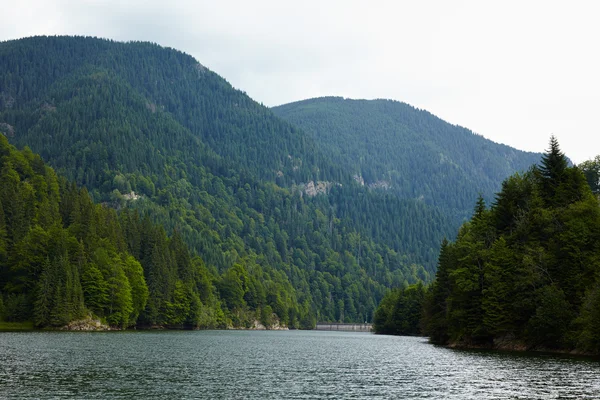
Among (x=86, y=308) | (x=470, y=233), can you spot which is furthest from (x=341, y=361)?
(x=86, y=308)

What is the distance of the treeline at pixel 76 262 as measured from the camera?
13600cm

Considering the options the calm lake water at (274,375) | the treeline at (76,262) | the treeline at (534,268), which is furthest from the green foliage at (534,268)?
the treeline at (76,262)

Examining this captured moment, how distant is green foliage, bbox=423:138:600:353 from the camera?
87.5 meters

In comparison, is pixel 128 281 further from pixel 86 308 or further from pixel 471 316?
pixel 471 316

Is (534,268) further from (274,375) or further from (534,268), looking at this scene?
(274,375)

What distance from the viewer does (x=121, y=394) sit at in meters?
48.7

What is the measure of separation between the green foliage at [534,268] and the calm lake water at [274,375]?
6366 millimetres

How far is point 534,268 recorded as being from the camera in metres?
94.5

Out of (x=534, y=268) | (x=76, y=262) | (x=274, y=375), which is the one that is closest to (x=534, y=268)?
(x=534, y=268)

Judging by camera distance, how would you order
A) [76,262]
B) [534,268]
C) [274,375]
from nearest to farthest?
[274,375] → [534,268] → [76,262]

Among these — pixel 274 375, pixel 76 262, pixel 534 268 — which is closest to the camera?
pixel 274 375

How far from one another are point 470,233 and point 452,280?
9847 millimetres

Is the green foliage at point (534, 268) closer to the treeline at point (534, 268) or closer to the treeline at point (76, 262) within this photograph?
the treeline at point (534, 268)

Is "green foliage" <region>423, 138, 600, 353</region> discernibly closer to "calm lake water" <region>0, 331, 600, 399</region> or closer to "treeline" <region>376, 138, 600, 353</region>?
"treeline" <region>376, 138, 600, 353</region>
